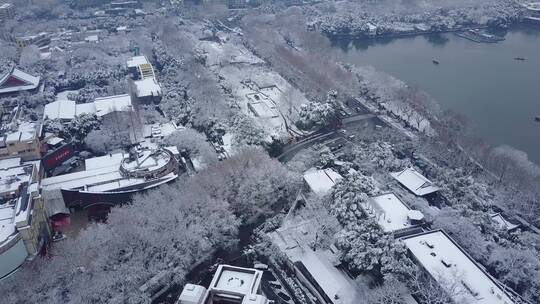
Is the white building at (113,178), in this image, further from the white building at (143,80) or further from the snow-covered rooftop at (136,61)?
the snow-covered rooftop at (136,61)

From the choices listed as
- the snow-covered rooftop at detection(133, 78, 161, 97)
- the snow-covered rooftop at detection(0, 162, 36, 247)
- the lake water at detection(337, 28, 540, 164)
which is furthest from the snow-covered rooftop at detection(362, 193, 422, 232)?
the snow-covered rooftop at detection(133, 78, 161, 97)

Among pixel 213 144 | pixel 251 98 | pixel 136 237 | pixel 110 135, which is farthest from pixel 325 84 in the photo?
pixel 136 237

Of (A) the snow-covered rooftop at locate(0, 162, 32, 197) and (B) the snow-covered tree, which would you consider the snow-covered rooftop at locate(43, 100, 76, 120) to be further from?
(B) the snow-covered tree

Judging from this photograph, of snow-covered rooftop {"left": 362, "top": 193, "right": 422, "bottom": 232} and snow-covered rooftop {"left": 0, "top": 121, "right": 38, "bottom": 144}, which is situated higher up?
snow-covered rooftop {"left": 0, "top": 121, "right": 38, "bottom": 144}

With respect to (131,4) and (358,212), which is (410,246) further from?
(131,4)

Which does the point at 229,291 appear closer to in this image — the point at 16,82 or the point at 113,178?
the point at 113,178
